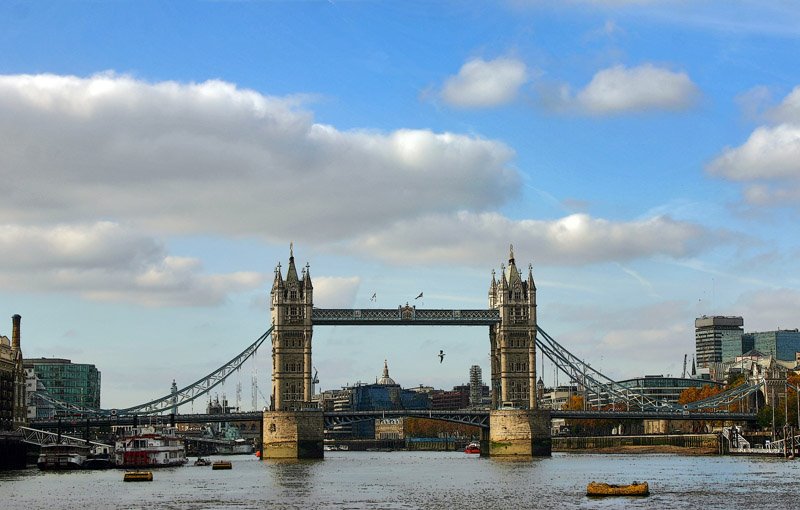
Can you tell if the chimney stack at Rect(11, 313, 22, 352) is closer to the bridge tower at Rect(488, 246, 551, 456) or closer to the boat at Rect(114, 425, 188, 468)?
the boat at Rect(114, 425, 188, 468)

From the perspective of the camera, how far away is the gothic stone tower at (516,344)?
196 metres

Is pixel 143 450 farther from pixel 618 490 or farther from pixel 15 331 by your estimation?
pixel 618 490

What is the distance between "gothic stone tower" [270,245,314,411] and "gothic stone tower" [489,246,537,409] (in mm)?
26168

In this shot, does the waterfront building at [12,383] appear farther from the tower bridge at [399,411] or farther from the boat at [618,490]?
the boat at [618,490]

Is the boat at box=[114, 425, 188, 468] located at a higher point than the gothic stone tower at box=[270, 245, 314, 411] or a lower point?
lower

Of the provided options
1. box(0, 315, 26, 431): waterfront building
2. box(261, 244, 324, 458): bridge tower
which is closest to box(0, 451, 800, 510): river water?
box(0, 315, 26, 431): waterfront building

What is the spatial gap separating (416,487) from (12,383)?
71264mm

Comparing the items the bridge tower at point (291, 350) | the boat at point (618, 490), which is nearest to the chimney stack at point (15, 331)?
the bridge tower at point (291, 350)

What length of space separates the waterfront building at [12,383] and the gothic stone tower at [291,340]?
33116mm

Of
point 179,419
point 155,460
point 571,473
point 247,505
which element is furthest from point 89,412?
point 247,505

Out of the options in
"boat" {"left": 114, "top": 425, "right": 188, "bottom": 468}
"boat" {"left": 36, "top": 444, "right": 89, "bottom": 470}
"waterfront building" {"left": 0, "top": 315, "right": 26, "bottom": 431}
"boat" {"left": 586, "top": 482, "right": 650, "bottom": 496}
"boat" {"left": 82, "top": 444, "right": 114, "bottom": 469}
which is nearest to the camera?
"boat" {"left": 586, "top": 482, "right": 650, "bottom": 496}

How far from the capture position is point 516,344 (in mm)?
197250

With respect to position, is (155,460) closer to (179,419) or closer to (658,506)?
(179,419)

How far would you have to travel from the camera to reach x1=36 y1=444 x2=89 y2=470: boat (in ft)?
507
